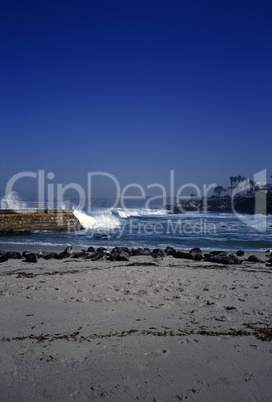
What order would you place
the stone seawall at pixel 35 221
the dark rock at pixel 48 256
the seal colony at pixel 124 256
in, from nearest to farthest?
1. the seal colony at pixel 124 256
2. the dark rock at pixel 48 256
3. the stone seawall at pixel 35 221

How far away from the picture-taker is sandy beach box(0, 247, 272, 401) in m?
3.22

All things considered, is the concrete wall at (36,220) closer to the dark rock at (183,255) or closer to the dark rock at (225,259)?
the dark rock at (183,255)

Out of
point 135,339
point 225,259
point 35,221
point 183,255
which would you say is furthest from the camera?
point 35,221

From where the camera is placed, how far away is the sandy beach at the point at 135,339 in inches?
127

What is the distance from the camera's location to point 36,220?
26172 millimetres

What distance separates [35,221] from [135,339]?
23.3 meters

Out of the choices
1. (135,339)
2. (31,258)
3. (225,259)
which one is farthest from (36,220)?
(135,339)

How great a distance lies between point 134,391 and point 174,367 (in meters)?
0.66

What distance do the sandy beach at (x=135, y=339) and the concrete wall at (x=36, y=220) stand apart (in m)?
17.8

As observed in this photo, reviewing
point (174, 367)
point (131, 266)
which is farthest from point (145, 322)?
point (131, 266)

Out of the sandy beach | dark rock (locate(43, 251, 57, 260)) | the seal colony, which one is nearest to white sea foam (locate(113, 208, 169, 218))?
the seal colony

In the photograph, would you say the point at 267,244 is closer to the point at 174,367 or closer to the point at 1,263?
the point at 1,263

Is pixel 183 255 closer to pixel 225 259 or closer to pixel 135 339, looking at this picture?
pixel 225 259

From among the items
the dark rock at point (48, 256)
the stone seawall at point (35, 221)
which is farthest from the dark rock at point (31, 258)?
the stone seawall at point (35, 221)
